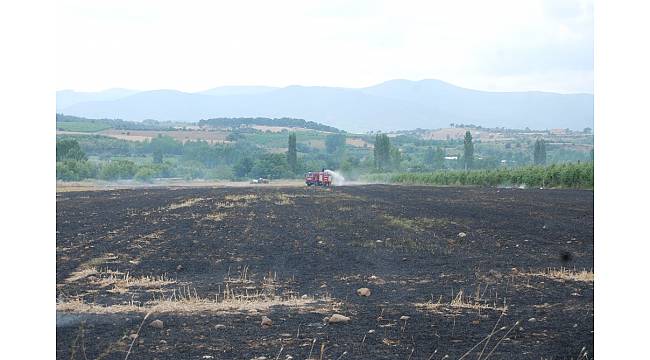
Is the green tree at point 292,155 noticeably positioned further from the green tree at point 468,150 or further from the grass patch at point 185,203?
the green tree at point 468,150

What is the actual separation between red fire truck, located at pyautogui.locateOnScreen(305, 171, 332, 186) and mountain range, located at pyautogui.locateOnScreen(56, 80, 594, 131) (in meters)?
0.64

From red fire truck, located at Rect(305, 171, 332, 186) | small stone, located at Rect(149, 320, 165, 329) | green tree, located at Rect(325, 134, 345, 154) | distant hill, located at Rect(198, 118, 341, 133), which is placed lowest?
small stone, located at Rect(149, 320, 165, 329)

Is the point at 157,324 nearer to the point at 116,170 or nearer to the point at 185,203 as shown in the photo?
the point at 116,170

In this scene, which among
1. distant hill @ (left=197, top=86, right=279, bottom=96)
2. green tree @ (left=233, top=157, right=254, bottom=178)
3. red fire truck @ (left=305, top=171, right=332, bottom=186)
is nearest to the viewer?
green tree @ (left=233, top=157, right=254, bottom=178)

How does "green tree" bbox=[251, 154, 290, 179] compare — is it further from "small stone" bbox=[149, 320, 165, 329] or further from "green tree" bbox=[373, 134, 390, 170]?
"small stone" bbox=[149, 320, 165, 329]

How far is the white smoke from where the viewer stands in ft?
31.1

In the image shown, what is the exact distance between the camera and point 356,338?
616 cm

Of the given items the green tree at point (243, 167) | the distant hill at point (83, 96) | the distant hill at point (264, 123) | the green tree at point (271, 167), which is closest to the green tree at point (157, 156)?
the distant hill at point (264, 123)

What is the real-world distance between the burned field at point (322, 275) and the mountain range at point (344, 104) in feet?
3.18

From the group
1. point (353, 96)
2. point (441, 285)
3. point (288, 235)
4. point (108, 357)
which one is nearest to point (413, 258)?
point (441, 285)

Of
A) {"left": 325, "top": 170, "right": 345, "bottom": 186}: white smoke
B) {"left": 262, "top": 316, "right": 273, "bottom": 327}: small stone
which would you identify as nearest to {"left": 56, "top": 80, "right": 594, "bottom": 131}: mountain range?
{"left": 325, "top": 170, "right": 345, "bottom": 186}: white smoke

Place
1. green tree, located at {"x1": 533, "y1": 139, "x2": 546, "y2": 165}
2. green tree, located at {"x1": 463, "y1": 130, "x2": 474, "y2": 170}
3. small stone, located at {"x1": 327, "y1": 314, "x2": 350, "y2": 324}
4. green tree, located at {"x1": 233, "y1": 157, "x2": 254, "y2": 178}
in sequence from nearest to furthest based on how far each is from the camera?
small stone, located at {"x1": 327, "y1": 314, "x2": 350, "y2": 324} → green tree, located at {"x1": 233, "y1": 157, "x2": 254, "y2": 178} → green tree, located at {"x1": 533, "y1": 139, "x2": 546, "y2": 165} → green tree, located at {"x1": 463, "y1": 130, "x2": 474, "y2": 170}

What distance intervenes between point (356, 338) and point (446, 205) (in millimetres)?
4516
